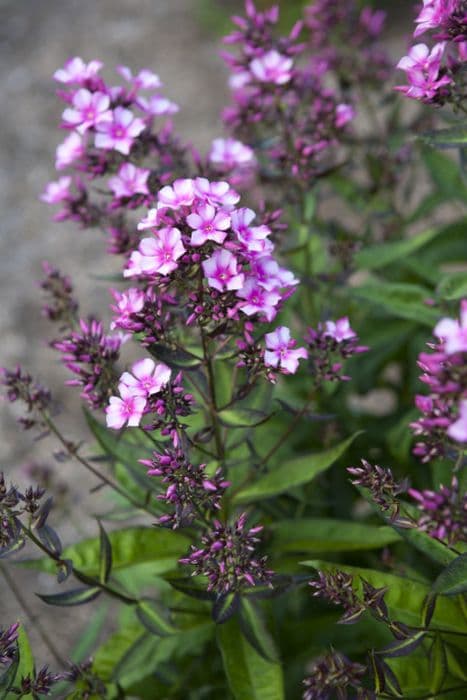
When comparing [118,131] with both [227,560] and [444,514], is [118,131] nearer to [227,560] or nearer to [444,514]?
[227,560]

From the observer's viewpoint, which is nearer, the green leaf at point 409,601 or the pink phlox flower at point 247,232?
the pink phlox flower at point 247,232

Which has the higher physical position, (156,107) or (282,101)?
(282,101)

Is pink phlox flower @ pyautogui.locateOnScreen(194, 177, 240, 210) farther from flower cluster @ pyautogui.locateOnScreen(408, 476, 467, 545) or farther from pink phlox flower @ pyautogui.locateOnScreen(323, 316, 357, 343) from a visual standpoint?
flower cluster @ pyautogui.locateOnScreen(408, 476, 467, 545)

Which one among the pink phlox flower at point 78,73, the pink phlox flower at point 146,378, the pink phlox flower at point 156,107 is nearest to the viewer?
the pink phlox flower at point 146,378

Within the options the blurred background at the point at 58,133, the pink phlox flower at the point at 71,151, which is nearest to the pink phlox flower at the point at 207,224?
the pink phlox flower at the point at 71,151

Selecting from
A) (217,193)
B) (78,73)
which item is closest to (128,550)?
(217,193)

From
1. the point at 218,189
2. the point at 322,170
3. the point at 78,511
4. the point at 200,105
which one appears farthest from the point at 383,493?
the point at 200,105

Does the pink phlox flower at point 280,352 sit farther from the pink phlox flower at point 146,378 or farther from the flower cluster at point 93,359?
the flower cluster at point 93,359

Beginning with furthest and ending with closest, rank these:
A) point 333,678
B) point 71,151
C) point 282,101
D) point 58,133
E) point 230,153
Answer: point 58,133 < point 282,101 < point 230,153 < point 71,151 < point 333,678
